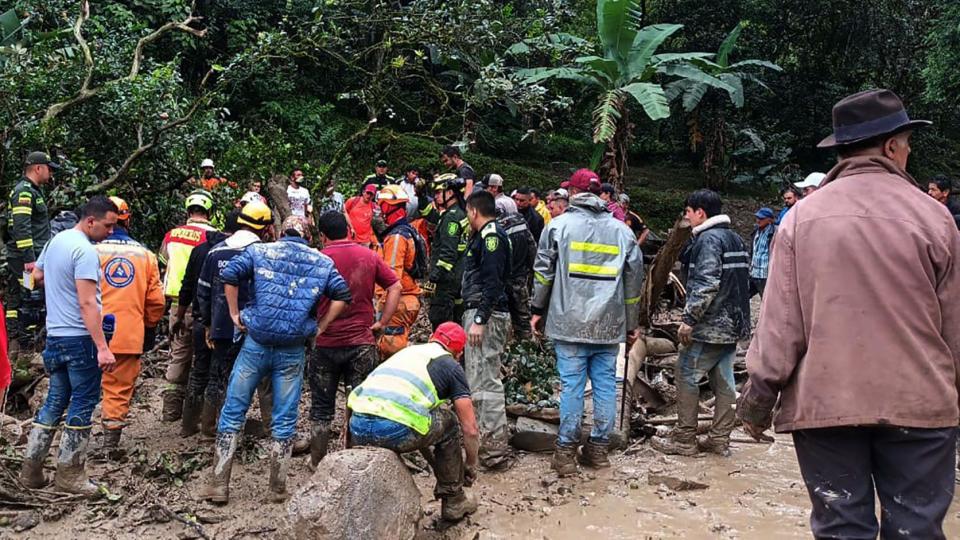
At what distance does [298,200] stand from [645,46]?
26.4 ft

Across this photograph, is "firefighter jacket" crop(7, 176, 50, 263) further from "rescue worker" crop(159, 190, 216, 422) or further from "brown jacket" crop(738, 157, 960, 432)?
"brown jacket" crop(738, 157, 960, 432)

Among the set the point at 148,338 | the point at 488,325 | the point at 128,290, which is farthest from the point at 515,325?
the point at 128,290

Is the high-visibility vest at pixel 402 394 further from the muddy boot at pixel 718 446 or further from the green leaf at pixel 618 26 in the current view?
the green leaf at pixel 618 26

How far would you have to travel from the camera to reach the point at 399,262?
6.57 m

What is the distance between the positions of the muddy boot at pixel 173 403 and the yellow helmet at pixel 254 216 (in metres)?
1.95

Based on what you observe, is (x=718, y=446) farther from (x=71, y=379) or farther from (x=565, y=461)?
(x=71, y=379)

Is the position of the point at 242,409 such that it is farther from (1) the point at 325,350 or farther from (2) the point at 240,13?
(2) the point at 240,13

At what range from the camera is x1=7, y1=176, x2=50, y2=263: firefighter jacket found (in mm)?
6898

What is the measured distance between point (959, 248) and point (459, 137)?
40.5ft

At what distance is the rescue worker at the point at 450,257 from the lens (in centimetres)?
648

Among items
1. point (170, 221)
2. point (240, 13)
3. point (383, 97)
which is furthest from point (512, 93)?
point (240, 13)

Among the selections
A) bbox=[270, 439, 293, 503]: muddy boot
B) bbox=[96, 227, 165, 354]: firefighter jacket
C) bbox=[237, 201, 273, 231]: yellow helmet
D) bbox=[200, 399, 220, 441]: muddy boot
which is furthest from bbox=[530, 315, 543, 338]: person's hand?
bbox=[96, 227, 165, 354]: firefighter jacket

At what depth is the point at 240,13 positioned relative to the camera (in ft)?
53.5

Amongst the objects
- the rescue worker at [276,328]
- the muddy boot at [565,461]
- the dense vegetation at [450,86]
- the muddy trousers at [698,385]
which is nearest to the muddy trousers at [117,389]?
the rescue worker at [276,328]
